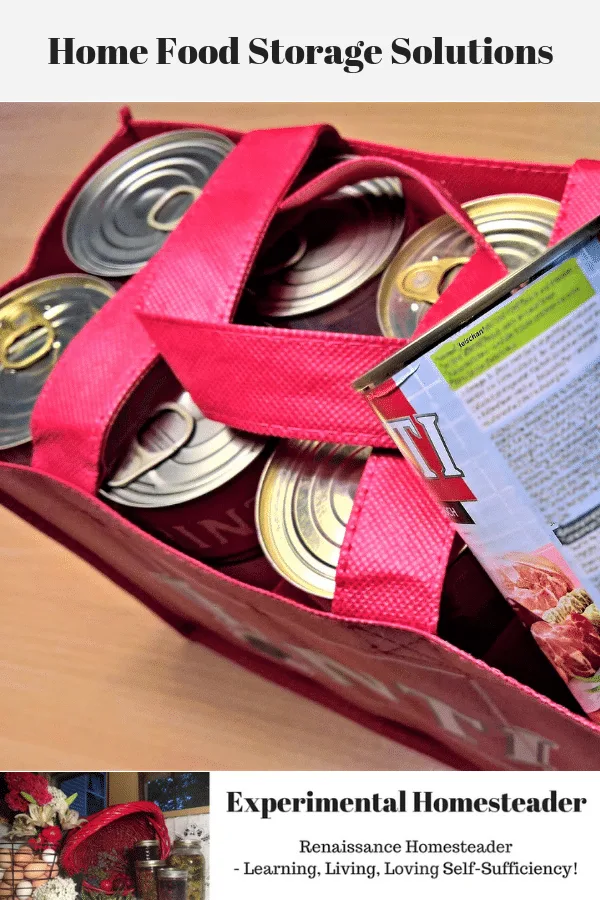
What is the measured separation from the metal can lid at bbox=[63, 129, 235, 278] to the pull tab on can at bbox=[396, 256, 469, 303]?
0.57ft

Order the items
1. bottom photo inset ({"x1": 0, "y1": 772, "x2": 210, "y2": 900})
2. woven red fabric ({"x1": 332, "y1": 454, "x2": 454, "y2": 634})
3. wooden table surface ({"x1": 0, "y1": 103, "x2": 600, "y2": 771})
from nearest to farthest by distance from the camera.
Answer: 1. woven red fabric ({"x1": 332, "y1": 454, "x2": 454, "y2": 634})
2. bottom photo inset ({"x1": 0, "y1": 772, "x2": 210, "y2": 900})
3. wooden table surface ({"x1": 0, "y1": 103, "x2": 600, "y2": 771})

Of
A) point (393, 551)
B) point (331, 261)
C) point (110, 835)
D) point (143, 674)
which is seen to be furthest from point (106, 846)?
point (331, 261)

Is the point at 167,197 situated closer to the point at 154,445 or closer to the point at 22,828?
the point at 154,445

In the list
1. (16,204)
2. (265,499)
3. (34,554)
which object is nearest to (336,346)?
(265,499)

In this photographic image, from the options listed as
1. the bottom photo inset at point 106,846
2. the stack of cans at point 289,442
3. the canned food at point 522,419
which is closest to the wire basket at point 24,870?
the bottom photo inset at point 106,846

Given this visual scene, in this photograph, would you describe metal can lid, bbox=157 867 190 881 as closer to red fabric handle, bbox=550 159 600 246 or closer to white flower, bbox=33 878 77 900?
white flower, bbox=33 878 77 900

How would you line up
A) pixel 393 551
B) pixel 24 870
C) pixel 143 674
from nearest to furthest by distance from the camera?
pixel 393 551, pixel 24 870, pixel 143 674

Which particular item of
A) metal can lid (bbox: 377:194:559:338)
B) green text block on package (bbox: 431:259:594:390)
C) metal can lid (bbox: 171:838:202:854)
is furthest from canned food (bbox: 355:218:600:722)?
metal can lid (bbox: 171:838:202:854)

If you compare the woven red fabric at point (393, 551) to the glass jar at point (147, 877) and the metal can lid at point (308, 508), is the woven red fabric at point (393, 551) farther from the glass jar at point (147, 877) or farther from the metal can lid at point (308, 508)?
the glass jar at point (147, 877)

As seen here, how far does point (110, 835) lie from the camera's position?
587mm

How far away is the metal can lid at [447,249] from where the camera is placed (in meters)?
0.53

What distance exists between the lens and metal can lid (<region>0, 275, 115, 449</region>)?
604 mm

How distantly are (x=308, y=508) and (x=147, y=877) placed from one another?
25 cm
